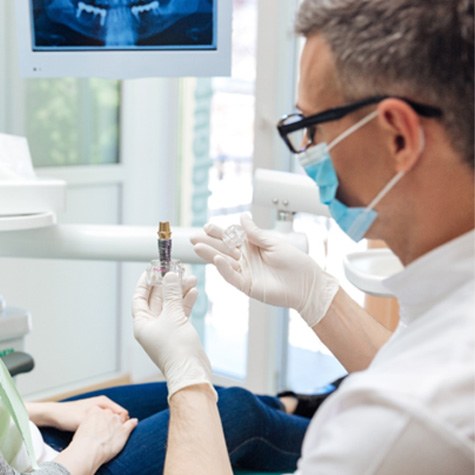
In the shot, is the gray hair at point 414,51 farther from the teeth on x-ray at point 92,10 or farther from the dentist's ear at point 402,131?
the teeth on x-ray at point 92,10

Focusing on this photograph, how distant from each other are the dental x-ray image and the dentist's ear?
0.77 metres

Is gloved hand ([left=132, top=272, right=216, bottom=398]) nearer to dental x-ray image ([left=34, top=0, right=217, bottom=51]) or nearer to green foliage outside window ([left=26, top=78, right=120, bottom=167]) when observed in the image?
dental x-ray image ([left=34, top=0, right=217, bottom=51])

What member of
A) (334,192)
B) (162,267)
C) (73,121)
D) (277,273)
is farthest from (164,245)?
(73,121)

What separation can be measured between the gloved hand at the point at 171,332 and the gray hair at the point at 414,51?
1.74 ft

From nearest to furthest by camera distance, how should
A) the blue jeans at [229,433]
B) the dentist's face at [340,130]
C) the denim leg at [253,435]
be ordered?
the dentist's face at [340,130] → the blue jeans at [229,433] → the denim leg at [253,435]

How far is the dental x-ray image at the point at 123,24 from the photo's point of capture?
157cm

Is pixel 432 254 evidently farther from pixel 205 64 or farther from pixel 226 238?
pixel 205 64

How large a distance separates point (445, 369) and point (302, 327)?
7.72ft

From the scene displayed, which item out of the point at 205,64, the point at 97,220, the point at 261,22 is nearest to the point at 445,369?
the point at 205,64

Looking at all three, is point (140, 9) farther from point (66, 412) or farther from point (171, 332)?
point (66, 412)

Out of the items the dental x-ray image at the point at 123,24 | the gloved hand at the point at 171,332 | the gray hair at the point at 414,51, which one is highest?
the dental x-ray image at the point at 123,24

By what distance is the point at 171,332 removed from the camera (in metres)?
1.26

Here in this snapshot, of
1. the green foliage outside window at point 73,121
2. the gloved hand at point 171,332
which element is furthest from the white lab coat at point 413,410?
the green foliage outside window at point 73,121

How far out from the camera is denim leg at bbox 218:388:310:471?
166 cm
